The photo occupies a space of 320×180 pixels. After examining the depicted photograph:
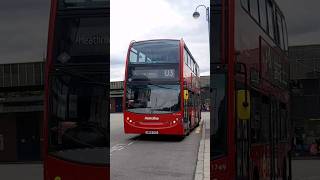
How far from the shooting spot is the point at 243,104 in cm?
318

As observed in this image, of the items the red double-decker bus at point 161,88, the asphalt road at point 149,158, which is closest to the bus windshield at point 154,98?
the red double-decker bus at point 161,88

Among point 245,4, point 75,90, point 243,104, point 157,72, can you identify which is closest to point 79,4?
point 75,90

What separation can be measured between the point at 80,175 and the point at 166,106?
3.59 feet

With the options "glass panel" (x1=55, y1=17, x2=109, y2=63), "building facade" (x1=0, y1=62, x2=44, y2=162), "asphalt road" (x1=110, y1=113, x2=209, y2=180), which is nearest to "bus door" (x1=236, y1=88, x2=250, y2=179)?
"asphalt road" (x1=110, y1=113, x2=209, y2=180)

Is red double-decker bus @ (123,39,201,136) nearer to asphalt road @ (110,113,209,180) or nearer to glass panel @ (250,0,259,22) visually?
asphalt road @ (110,113,209,180)

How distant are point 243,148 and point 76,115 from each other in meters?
0.86

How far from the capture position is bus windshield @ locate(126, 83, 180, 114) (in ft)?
12.4

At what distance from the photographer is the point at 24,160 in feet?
10.4

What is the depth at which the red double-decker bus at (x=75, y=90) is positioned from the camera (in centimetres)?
318

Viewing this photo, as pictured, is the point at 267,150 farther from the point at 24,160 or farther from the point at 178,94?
the point at 24,160

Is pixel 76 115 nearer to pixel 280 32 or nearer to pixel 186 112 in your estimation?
pixel 186 112

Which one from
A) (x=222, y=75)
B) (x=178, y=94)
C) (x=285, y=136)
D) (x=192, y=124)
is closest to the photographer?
(x=222, y=75)

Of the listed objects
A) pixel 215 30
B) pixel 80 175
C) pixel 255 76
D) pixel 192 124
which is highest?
pixel 215 30

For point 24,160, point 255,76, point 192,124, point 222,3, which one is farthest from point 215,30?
point 24,160
